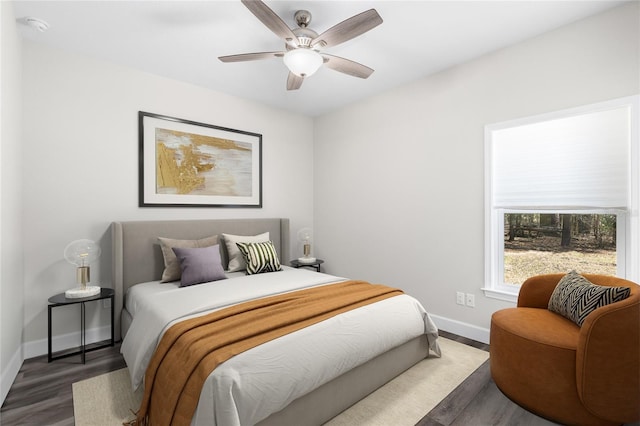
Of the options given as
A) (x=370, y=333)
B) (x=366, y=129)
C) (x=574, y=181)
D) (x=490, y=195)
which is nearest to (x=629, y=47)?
(x=574, y=181)

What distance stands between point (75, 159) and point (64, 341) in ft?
5.30

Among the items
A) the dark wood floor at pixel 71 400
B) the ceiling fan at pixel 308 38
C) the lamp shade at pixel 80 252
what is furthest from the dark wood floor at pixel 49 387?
the ceiling fan at pixel 308 38

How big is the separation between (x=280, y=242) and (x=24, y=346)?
8.45 feet

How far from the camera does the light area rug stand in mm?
1818

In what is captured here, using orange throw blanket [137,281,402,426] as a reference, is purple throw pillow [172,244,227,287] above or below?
above

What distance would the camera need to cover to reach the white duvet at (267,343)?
137 centimetres

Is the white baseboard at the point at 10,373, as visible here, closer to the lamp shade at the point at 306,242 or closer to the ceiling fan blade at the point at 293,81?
the lamp shade at the point at 306,242

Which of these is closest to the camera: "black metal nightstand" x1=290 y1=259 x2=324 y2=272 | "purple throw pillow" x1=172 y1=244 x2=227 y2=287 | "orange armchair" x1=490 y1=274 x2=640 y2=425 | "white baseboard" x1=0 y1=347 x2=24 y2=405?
"orange armchair" x1=490 y1=274 x2=640 y2=425

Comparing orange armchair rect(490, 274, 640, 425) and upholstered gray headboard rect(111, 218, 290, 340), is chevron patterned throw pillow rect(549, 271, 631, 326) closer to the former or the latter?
orange armchair rect(490, 274, 640, 425)

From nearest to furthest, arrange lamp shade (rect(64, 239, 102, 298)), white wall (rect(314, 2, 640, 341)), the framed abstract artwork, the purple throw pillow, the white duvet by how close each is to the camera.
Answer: the white duvet < white wall (rect(314, 2, 640, 341)) < lamp shade (rect(64, 239, 102, 298)) < the purple throw pillow < the framed abstract artwork

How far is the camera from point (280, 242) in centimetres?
414

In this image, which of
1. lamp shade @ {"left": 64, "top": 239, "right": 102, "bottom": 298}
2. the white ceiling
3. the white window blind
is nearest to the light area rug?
lamp shade @ {"left": 64, "top": 239, "right": 102, "bottom": 298}

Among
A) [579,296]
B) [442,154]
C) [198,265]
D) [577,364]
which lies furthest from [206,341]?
[442,154]

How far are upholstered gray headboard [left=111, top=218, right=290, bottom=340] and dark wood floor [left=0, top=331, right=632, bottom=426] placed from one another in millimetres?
493
